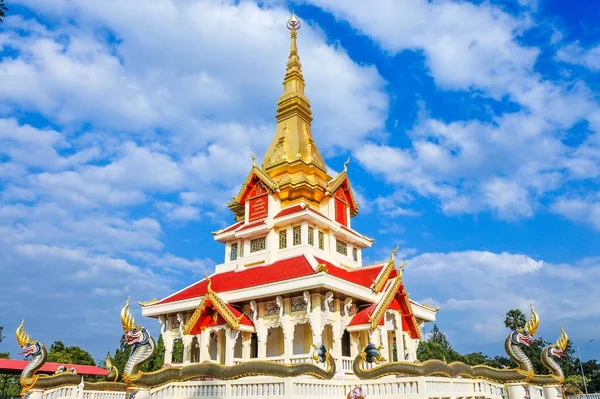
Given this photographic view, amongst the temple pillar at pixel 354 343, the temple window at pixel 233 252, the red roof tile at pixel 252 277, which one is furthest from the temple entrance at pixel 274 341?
the temple window at pixel 233 252

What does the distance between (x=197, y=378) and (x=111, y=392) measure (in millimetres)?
Result: 4867

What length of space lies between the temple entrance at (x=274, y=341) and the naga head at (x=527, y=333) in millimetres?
9125

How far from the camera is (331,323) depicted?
1944 cm

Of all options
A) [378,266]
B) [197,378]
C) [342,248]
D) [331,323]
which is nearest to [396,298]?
[378,266]

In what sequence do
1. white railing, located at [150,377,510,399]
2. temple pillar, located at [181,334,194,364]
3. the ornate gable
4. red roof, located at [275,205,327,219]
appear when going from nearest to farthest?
white railing, located at [150,377,510,399] → temple pillar, located at [181,334,194,364] → red roof, located at [275,205,327,219] → the ornate gable

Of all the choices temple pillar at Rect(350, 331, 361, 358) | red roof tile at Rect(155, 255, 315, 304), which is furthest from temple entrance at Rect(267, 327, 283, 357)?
temple pillar at Rect(350, 331, 361, 358)

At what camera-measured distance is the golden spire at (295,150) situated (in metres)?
25.5

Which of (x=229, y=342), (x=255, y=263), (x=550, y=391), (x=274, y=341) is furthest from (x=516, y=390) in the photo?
(x=255, y=263)

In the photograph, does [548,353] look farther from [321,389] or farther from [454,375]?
[321,389]

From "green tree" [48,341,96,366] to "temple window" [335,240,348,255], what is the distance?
32812mm

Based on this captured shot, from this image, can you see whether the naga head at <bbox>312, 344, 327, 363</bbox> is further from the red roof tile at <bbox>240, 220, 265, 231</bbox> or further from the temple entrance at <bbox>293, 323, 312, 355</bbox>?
the red roof tile at <bbox>240, 220, 265, 231</bbox>

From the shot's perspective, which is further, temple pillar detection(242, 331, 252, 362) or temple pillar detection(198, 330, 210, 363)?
temple pillar detection(242, 331, 252, 362)

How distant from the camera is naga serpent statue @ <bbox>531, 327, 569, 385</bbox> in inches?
689

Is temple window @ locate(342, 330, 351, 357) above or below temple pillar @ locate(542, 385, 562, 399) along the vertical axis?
above
